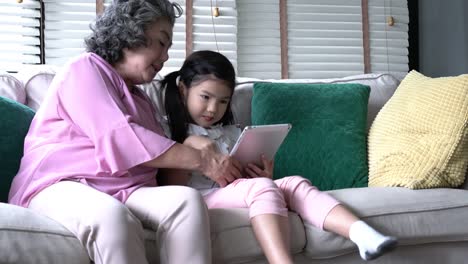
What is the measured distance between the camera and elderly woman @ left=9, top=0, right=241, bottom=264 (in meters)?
1.27

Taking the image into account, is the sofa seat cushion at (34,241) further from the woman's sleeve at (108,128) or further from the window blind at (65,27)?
the window blind at (65,27)

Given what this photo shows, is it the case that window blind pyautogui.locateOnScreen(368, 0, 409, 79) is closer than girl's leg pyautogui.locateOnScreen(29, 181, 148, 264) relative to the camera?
No

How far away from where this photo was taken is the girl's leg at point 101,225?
→ 1201 millimetres

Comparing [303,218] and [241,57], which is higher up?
[241,57]

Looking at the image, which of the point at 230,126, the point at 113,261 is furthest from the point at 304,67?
the point at 113,261

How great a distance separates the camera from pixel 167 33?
1679 millimetres

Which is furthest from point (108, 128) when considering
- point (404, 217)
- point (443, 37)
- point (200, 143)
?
point (443, 37)

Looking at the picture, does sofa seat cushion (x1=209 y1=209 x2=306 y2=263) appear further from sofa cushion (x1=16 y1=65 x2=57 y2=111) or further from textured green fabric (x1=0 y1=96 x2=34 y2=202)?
sofa cushion (x1=16 y1=65 x2=57 y2=111)

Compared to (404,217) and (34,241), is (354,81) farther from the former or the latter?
(34,241)

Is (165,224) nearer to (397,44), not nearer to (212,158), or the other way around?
(212,158)

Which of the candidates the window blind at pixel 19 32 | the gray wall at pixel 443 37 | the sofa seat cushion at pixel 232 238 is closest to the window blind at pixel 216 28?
the window blind at pixel 19 32

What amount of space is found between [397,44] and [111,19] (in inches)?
97.4

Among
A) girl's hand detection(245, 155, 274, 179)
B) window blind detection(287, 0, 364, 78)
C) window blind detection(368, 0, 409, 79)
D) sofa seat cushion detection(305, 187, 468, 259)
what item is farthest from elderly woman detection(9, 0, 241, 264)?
window blind detection(368, 0, 409, 79)

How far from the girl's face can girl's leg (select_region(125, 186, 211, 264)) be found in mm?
469
